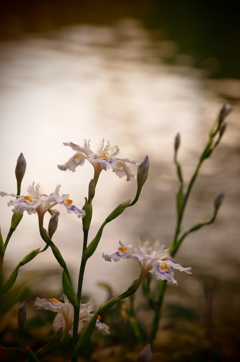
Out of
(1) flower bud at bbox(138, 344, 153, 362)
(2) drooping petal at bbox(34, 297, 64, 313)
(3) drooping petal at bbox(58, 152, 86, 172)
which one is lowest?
(1) flower bud at bbox(138, 344, 153, 362)

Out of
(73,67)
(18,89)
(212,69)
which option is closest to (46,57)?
(73,67)

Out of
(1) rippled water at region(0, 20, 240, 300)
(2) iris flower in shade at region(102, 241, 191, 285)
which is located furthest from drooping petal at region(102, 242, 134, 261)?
(1) rippled water at region(0, 20, 240, 300)

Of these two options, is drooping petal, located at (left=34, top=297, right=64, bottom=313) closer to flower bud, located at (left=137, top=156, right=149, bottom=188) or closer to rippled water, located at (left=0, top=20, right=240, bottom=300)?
flower bud, located at (left=137, top=156, right=149, bottom=188)

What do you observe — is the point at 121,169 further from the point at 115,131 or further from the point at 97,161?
the point at 115,131

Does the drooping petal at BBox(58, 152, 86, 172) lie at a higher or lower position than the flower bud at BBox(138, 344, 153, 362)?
higher

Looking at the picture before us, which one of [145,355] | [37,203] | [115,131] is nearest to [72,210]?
[37,203]

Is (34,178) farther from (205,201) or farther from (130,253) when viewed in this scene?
(130,253)

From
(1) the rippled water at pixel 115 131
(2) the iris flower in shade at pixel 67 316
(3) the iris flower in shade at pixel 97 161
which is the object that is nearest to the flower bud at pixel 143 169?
(3) the iris flower in shade at pixel 97 161
